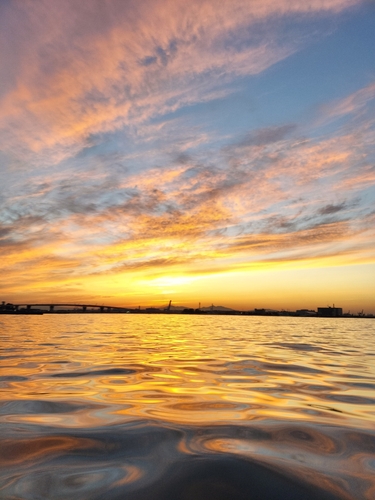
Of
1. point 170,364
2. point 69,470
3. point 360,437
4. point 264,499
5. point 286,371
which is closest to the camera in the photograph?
point 264,499

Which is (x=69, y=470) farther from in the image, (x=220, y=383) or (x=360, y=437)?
(x=220, y=383)

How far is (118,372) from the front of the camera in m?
7.86

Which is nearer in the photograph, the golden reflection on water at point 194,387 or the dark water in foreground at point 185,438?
the dark water in foreground at point 185,438

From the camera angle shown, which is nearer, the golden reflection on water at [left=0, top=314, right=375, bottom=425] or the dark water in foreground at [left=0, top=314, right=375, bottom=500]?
the dark water in foreground at [left=0, top=314, right=375, bottom=500]

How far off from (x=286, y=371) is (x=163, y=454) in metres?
6.04

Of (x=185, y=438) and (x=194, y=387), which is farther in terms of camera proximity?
(x=194, y=387)

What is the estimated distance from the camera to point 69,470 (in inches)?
105

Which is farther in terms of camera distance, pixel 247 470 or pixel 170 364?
pixel 170 364

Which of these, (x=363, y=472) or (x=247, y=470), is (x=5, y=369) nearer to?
(x=247, y=470)

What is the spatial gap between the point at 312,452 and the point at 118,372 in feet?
17.7

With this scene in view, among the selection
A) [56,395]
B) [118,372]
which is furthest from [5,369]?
[56,395]

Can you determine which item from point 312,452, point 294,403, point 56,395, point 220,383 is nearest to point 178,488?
point 312,452

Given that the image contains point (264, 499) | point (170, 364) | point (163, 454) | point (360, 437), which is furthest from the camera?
point (170, 364)

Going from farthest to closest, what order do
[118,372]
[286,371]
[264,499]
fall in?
[286,371] < [118,372] < [264,499]
